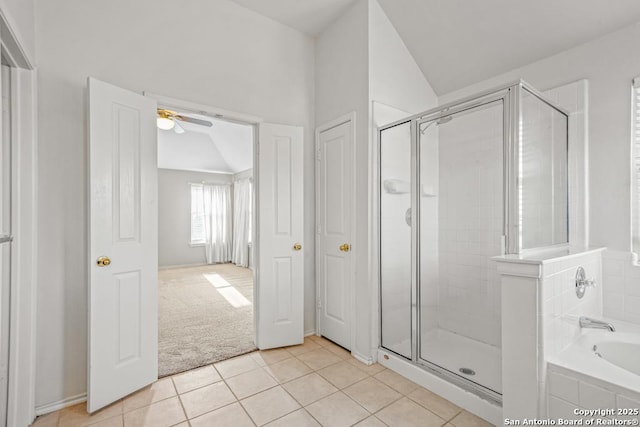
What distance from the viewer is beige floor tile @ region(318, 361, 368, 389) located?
7.11 ft

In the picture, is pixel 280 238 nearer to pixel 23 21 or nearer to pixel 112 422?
pixel 112 422

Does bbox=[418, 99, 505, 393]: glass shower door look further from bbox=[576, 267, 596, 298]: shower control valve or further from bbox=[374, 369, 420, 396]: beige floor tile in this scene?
bbox=[576, 267, 596, 298]: shower control valve

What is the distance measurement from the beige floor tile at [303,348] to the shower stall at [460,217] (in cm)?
67

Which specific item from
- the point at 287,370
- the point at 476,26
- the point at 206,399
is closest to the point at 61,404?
the point at 206,399

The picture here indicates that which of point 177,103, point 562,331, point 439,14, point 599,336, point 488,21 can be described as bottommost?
point 599,336

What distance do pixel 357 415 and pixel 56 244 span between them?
2198 mm

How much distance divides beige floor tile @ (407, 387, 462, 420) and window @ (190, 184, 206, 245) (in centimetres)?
673

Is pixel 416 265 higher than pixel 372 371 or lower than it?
higher

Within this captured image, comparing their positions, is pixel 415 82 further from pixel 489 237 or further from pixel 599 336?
pixel 599 336

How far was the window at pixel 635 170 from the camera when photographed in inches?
77.2

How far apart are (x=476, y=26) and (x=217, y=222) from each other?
688cm

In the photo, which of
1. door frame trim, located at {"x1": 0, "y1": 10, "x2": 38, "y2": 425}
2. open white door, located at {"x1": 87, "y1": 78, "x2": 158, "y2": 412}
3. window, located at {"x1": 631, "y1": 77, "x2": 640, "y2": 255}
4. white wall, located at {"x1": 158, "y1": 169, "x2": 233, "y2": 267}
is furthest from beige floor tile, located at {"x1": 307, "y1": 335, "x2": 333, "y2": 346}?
white wall, located at {"x1": 158, "y1": 169, "x2": 233, "y2": 267}

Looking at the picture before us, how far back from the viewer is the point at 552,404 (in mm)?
1352

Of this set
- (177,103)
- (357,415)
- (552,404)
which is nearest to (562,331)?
(552,404)
